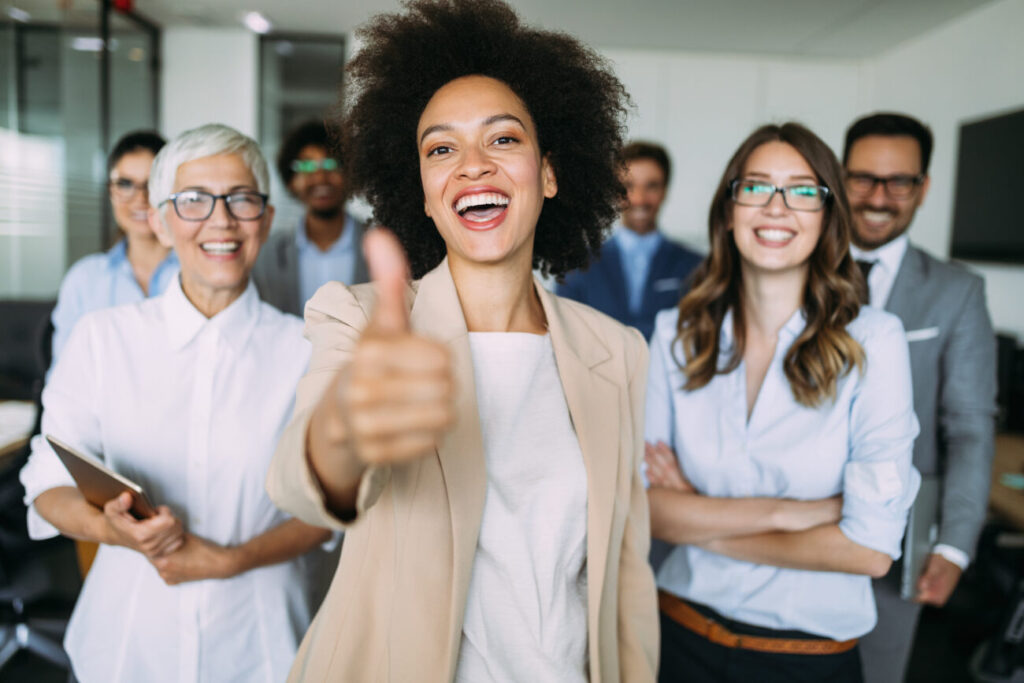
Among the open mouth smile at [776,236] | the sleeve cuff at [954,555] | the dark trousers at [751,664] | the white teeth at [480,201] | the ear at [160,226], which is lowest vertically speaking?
the dark trousers at [751,664]

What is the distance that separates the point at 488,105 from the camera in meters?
1.38

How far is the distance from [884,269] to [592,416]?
136 centimetres

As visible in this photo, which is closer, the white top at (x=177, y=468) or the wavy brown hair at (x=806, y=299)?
the white top at (x=177, y=468)

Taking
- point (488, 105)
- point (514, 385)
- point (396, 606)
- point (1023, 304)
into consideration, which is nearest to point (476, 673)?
point (396, 606)

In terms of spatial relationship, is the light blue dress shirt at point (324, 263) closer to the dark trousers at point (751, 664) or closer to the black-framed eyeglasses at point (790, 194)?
the black-framed eyeglasses at point (790, 194)

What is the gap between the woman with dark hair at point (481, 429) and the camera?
3.67 feet

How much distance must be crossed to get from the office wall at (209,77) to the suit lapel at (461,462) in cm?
568

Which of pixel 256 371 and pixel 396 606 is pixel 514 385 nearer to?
pixel 396 606

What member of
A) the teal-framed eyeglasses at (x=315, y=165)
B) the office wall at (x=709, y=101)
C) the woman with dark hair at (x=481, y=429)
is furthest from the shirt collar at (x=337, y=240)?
the office wall at (x=709, y=101)

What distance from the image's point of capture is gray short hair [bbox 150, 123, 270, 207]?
5.41 ft

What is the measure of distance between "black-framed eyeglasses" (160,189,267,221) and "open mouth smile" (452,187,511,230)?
653 mm

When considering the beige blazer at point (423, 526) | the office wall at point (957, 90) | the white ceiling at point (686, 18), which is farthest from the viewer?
the white ceiling at point (686, 18)

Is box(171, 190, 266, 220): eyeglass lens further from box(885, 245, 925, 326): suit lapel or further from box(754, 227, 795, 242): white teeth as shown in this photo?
box(885, 245, 925, 326): suit lapel

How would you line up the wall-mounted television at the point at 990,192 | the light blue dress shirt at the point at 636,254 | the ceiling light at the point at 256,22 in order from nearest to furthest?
the light blue dress shirt at the point at 636,254
the wall-mounted television at the point at 990,192
the ceiling light at the point at 256,22
